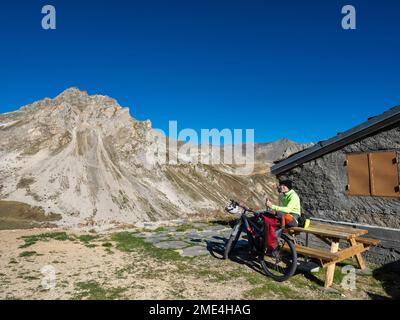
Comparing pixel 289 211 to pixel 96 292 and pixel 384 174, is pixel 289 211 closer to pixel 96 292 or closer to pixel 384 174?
pixel 384 174

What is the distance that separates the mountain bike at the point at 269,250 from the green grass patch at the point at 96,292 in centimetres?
303

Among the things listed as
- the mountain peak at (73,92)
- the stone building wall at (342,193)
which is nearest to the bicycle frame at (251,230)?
the stone building wall at (342,193)

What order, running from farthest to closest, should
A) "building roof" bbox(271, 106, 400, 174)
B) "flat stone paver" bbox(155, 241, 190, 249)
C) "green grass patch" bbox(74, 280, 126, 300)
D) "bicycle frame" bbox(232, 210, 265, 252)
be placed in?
"flat stone paver" bbox(155, 241, 190, 249), "building roof" bbox(271, 106, 400, 174), "bicycle frame" bbox(232, 210, 265, 252), "green grass patch" bbox(74, 280, 126, 300)

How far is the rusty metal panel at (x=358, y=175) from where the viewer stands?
8164mm

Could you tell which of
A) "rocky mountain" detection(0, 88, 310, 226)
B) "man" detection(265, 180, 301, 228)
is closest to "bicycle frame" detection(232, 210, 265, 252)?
"man" detection(265, 180, 301, 228)

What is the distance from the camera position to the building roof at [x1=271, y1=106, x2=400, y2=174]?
25.1 feet

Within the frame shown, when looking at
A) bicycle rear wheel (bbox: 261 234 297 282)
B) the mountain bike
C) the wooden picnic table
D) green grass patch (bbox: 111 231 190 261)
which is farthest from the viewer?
green grass patch (bbox: 111 231 190 261)

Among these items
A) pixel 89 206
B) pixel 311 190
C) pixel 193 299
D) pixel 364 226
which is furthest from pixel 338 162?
pixel 89 206

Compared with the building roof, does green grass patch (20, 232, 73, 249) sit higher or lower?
lower

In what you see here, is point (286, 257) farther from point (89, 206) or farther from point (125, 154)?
point (125, 154)

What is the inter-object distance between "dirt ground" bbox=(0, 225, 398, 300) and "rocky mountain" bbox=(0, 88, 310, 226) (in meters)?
9.23

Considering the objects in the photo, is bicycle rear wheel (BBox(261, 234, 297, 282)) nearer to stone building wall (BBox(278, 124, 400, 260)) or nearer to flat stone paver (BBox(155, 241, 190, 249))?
stone building wall (BBox(278, 124, 400, 260))

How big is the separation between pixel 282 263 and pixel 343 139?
3666mm
